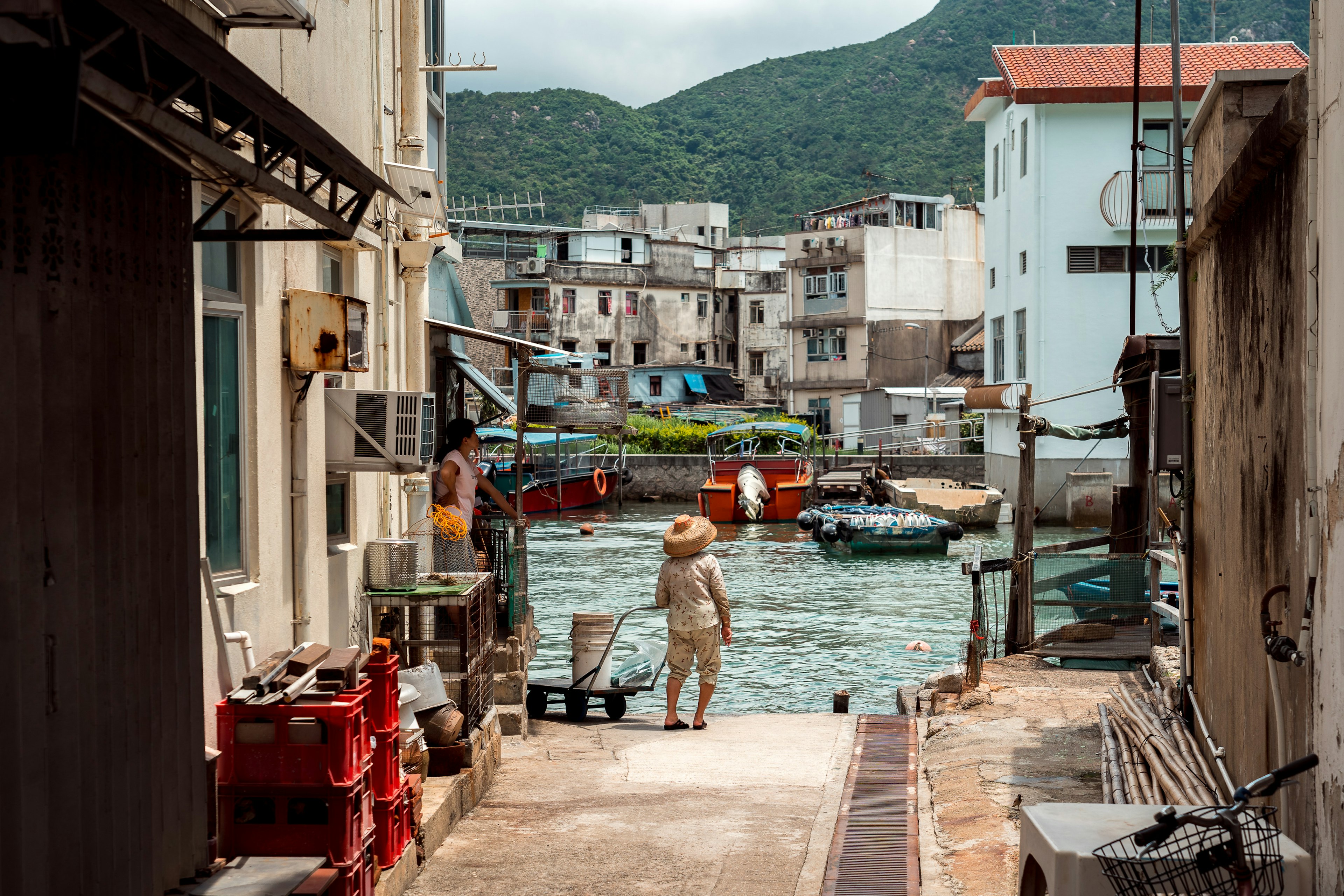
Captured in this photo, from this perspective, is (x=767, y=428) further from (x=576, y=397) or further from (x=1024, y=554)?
(x=1024, y=554)

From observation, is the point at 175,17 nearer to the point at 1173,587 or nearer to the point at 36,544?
the point at 36,544

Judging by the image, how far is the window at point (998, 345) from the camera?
35719mm

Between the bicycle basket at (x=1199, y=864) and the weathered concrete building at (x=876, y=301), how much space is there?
53994mm

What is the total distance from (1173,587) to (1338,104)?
10.9 m

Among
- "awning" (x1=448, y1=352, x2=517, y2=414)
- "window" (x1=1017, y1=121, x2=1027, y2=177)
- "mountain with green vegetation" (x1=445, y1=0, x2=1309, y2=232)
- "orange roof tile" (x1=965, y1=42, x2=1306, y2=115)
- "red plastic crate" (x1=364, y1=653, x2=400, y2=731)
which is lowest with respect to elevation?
"red plastic crate" (x1=364, y1=653, x2=400, y2=731)

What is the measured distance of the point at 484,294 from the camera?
66125 mm

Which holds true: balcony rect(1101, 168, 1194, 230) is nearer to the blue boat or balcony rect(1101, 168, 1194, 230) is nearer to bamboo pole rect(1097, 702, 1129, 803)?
the blue boat

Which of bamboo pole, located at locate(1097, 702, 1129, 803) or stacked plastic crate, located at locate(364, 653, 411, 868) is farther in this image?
bamboo pole, located at locate(1097, 702, 1129, 803)

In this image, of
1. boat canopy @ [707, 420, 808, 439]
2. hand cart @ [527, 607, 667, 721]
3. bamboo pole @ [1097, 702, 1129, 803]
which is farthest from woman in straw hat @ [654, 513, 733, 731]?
boat canopy @ [707, 420, 808, 439]

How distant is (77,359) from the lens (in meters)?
3.78

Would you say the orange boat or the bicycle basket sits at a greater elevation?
the bicycle basket

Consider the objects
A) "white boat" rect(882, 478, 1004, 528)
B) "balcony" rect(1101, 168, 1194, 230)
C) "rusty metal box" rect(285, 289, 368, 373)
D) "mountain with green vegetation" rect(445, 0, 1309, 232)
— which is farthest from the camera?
"mountain with green vegetation" rect(445, 0, 1309, 232)

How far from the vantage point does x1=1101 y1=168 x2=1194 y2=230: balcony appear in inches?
1190

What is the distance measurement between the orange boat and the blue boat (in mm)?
7956
